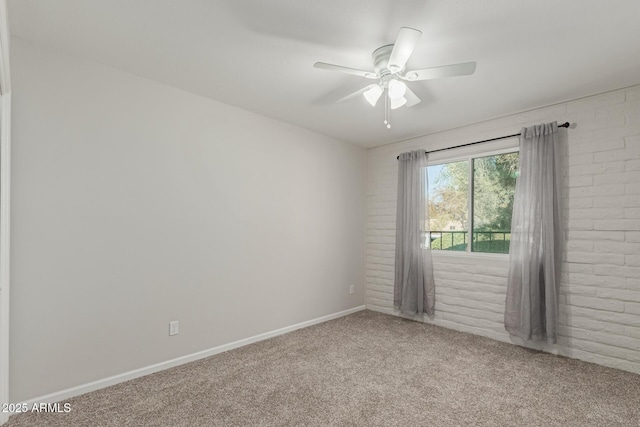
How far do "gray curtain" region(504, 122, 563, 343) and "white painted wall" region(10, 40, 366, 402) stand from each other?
2239mm

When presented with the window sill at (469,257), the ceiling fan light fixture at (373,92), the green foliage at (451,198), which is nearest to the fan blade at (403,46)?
the ceiling fan light fixture at (373,92)

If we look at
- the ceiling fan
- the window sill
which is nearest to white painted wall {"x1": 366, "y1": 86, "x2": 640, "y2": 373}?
the window sill

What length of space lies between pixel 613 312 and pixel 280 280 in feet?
10.1

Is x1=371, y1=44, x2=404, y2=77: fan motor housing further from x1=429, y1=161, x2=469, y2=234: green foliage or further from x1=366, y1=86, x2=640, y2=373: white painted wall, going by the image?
x1=429, y1=161, x2=469, y2=234: green foliage

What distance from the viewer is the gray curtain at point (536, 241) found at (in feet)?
9.84

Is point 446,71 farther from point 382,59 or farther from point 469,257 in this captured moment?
point 469,257

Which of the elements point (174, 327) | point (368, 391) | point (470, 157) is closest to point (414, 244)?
point (470, 157)

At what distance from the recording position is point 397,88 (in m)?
2.26

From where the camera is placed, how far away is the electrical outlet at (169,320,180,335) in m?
2.76

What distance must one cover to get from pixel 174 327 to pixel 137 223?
94cm

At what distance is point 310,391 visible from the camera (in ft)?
7.70

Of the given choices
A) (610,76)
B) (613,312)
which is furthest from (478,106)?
(613,312)

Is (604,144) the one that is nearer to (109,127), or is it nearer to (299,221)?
(299,221)

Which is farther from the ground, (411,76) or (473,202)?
(411,76)
